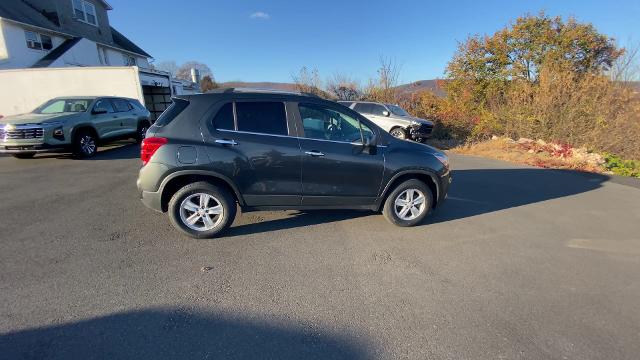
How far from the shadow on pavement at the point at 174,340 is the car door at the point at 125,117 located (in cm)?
953

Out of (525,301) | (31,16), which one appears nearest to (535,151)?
(525,301)

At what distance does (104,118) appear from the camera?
946 centimetres

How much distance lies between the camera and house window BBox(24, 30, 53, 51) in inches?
692

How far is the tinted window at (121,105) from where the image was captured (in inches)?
402

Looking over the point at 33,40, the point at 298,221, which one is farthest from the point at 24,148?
the point at 33,40

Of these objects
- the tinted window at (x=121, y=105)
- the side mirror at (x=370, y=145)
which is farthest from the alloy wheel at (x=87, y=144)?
the side mirror at (x=370, y=145)

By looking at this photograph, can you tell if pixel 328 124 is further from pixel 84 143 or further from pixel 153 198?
pixel 84 143

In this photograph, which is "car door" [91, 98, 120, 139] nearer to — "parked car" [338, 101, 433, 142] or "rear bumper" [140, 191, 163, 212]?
"rear bumper" [140, 191, 163, 212]

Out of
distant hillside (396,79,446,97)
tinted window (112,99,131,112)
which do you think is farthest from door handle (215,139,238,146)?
distant hillside (396,79,446,97)

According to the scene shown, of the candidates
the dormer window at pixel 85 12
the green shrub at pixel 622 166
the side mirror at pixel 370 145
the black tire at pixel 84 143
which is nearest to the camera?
the side mirror at pixel 370 145

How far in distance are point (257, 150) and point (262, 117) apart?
17.5 inches

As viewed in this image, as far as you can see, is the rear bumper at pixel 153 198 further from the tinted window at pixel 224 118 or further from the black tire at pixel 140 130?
the black tire at pixel 140 130

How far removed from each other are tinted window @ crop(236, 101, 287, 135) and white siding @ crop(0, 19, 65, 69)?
20.8 metres

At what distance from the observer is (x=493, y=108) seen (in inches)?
597
